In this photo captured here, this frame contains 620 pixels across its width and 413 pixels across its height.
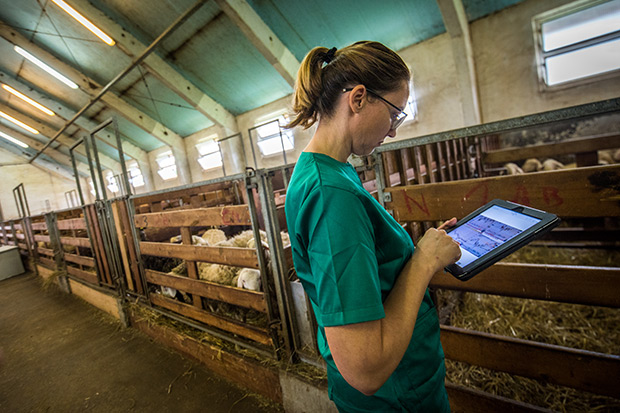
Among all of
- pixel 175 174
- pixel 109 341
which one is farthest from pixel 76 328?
pixel 175 174

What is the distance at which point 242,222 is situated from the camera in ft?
7.65

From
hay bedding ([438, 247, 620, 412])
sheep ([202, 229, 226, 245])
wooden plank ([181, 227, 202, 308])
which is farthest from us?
sheep ([202, 229, 226, 245])

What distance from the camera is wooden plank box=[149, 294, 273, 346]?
8.10ft

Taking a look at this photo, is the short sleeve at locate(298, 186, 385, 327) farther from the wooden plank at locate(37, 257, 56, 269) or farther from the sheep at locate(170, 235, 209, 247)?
the wooden plank at locate(37, 257, 56, 269)

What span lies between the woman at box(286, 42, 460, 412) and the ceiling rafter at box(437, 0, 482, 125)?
726 cm

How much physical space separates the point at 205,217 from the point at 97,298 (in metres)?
3.90

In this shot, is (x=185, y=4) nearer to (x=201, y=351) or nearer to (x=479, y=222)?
(x=201, y=351)

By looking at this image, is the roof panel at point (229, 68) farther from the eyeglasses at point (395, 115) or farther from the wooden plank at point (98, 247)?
the eyeglasses at point (395, 115)

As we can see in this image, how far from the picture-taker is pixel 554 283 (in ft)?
4.46

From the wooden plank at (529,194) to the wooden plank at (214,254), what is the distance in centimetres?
123

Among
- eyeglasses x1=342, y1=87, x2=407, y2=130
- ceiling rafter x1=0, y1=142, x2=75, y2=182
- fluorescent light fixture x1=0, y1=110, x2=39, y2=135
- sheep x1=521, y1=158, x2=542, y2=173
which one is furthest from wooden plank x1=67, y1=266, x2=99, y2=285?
ceiling rafter x1=0, y1=142, x2=75, y2=182

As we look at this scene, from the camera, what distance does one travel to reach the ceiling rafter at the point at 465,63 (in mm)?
6605

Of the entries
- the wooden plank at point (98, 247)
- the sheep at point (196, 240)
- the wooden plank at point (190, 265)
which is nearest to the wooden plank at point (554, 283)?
the wooden plank at point (190, 265)

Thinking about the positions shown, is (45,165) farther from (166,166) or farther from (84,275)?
(84,275)
